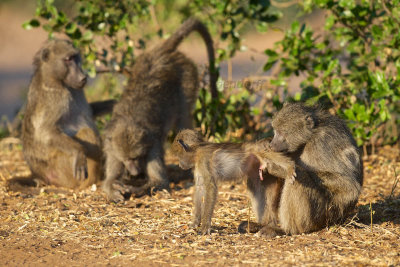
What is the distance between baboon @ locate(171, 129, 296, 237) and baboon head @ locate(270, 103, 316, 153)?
0.34 ft

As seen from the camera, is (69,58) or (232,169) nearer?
(232,169)

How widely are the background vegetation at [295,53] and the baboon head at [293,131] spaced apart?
73.9 inches

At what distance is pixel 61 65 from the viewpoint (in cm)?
655

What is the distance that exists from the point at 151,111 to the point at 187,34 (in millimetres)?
1126

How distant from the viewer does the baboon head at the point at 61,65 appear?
654cm

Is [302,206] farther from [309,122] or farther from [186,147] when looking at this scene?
[186,147]

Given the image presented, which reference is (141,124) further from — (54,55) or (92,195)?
(54,55)

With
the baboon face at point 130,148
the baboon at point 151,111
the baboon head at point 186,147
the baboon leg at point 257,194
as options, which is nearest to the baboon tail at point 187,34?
the baboon at point 151,111

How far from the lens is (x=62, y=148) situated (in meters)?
6.47

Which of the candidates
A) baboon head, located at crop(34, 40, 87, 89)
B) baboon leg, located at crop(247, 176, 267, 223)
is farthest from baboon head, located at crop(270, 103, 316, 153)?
baboon head, located at crop(34, 40, 87, 89)

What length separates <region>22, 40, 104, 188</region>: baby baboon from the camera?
21.3 ft

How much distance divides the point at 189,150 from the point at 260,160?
1.93 feet

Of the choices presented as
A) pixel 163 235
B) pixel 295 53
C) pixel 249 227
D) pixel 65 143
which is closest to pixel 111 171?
pixel 65 143

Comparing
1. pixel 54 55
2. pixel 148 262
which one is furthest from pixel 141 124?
pixel 148 262
